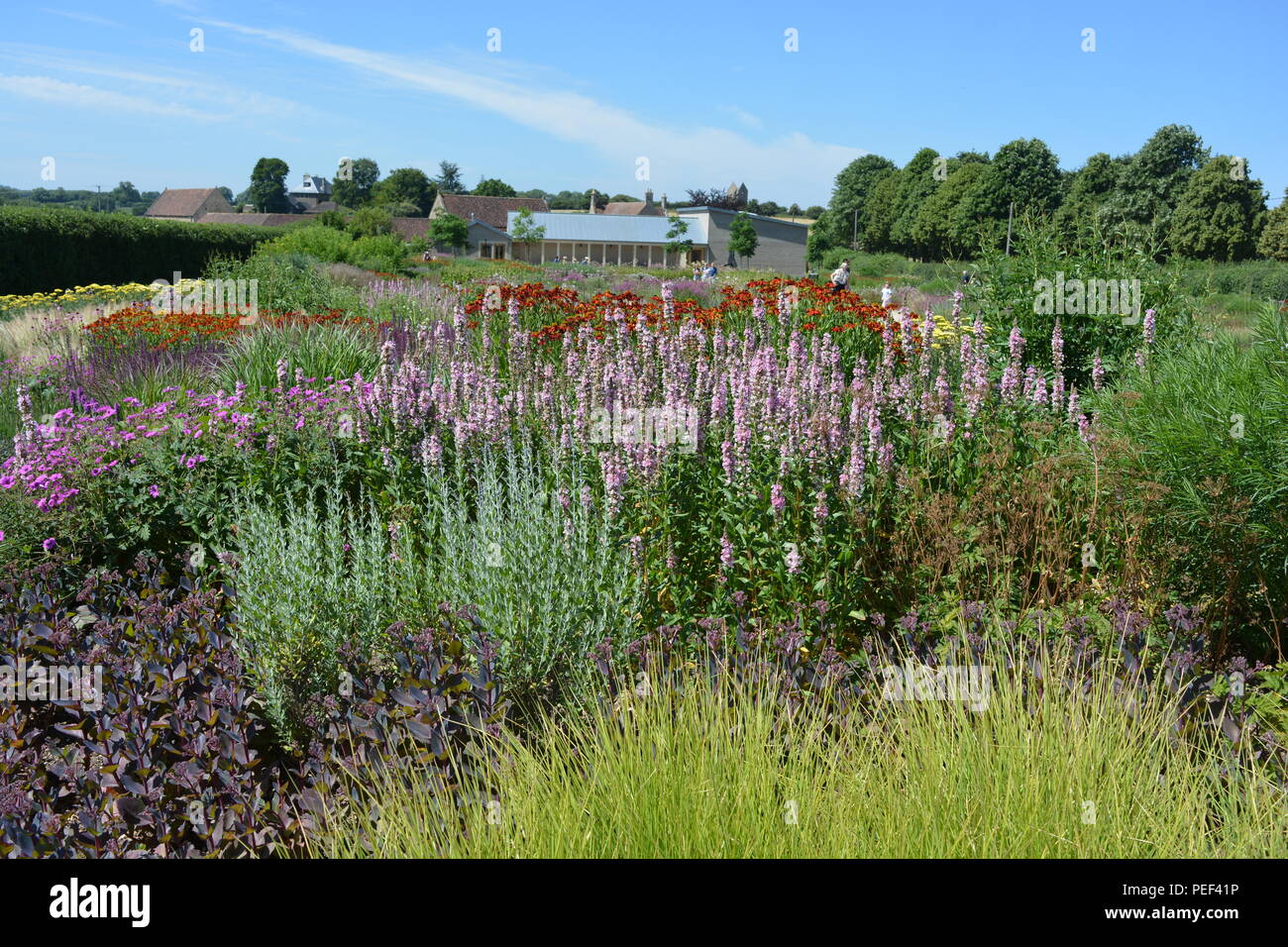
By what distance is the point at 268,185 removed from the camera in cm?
12825

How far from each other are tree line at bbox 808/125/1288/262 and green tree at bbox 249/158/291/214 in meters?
79.3

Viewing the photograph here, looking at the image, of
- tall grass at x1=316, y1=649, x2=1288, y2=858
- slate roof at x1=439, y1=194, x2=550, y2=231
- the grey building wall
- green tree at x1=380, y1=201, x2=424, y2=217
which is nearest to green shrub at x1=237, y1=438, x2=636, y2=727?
tall grass at x1=316, y1=649, x2=1288, y2=858

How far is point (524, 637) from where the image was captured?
3.75 meters

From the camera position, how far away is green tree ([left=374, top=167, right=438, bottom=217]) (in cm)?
12494

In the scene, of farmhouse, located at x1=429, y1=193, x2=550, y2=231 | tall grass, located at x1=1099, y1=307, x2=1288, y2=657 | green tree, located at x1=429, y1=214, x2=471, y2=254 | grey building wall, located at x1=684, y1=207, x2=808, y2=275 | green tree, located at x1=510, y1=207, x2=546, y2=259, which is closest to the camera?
tall grass, located at x1=1099, y1=307, x2=1288, y2=657

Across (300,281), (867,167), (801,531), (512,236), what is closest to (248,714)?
(801,531)

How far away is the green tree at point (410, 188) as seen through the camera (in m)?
125

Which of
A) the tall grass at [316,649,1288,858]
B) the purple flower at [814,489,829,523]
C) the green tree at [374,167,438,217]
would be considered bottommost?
the tall grass at [316,649,1288,858]

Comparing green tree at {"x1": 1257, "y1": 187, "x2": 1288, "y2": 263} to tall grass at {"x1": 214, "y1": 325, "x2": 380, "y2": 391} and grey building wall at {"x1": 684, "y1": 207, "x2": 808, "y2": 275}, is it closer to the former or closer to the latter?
grey building wall at {"x1": 684, "y1": 207, "x2": 808, "y2": 275}

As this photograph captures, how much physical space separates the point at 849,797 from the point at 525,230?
78.3m

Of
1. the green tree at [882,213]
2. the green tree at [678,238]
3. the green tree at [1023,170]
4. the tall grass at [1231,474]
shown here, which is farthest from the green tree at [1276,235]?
the tall grass at [1231,474]

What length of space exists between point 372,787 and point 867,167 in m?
105

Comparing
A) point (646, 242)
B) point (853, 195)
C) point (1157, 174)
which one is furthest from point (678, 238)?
point (1157, 174)
